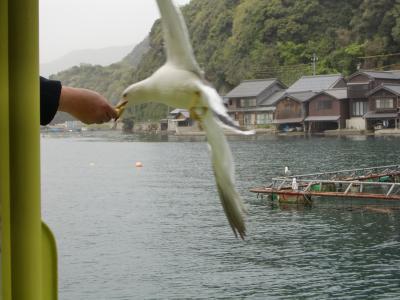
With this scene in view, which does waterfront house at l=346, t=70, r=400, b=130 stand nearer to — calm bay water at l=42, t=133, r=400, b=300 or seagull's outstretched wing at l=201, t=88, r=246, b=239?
calm bay water at l=42, t=133, r=400, b=300

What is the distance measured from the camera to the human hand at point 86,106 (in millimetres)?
828

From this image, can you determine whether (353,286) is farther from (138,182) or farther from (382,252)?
(138,182)

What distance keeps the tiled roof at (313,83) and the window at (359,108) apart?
2.01 metres

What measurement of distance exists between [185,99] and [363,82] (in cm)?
3906

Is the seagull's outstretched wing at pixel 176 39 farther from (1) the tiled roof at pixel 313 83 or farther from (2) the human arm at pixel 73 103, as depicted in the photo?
(1) the tiled roof at pixel 313 83

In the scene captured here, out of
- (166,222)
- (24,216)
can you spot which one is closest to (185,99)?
(24,216)

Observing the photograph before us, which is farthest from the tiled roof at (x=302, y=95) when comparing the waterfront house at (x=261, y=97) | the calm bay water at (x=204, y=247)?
the calm bay water at (x=204, y=247)

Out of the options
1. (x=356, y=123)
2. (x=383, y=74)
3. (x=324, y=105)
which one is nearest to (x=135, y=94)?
(x=383, y=74)

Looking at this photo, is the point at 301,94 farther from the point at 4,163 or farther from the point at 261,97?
the point at 4,163

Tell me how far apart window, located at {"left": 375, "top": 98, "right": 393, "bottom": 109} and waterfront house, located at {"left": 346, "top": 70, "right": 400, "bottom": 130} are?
0.78 m

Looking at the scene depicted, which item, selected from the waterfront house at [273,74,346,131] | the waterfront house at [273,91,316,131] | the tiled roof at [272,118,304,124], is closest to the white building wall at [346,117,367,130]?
the waterfront house at [273,74,346,131]

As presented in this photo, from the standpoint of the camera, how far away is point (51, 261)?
909 mm

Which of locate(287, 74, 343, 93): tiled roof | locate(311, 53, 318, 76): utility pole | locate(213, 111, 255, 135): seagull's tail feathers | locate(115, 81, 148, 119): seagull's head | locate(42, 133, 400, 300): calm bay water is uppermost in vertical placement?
locate(311, 53, 318, 76): utility pole

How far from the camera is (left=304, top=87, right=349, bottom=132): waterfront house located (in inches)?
1577
